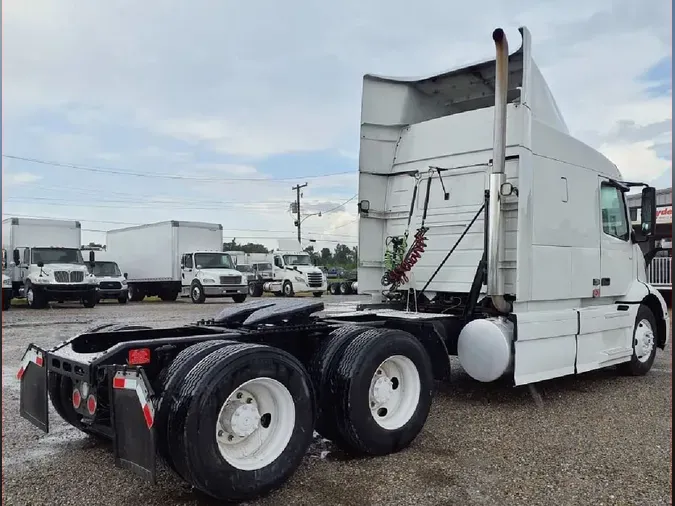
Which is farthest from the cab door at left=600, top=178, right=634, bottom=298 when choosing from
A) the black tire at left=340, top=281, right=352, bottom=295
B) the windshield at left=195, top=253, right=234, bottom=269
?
the black tire at left=340, top=281, right=352, bottom=295

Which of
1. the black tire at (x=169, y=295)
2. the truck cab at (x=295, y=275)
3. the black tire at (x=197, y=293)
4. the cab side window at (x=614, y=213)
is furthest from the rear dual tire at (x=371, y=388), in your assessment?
the truck cab at (x=295, y=275)

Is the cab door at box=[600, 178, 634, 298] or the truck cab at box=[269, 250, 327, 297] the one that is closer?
the cab door at box=[600, 178, 634, 298]

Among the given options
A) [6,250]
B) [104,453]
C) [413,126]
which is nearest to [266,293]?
[6,250]

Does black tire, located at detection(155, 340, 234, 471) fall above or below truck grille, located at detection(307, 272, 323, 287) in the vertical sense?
below

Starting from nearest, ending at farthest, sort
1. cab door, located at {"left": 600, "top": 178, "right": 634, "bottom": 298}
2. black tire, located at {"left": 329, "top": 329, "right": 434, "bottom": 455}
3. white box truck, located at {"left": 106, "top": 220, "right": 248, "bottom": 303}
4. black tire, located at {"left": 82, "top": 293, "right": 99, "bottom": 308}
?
black tire, located at {"left": 329, "top": 329, "right": 434, "bottom": 455}
cab door, located at {"left": 600, "top": 178, "right": 634, "bottom": 298}
black tire, located at {"left": 82, "top": 293, "right": 99, "bottom": 308}
white box truck, located at {"left": 106, "top": 220, "right": 248, "bottom": 303}

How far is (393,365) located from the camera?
5.21 metres

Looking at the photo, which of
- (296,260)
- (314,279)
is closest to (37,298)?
(296,260)

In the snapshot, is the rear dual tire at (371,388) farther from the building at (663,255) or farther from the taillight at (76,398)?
the building at (663,255)

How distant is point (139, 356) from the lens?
4055 millimetres

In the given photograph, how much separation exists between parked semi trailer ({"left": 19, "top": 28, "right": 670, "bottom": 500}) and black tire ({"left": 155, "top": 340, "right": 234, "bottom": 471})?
1 centimetres

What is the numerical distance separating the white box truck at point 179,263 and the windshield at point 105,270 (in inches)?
63.0

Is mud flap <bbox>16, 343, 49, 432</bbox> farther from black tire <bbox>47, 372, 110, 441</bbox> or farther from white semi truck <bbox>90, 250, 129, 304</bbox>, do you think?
white semi truck <bbox>90, 250, 129, 304</bbox>

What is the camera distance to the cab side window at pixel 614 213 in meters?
7.85

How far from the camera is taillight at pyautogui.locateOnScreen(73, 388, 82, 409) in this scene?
4.33 m
